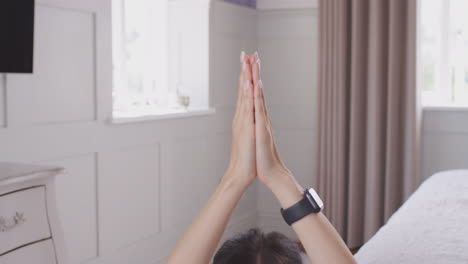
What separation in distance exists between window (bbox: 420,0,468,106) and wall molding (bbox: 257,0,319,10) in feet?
2.52

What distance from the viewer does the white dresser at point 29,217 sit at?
2074 mm

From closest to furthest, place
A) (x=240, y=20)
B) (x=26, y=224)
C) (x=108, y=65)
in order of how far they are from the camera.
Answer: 1. (x=26, y=224)
2. (x=108, y=65)
3. (x=240, y=20)

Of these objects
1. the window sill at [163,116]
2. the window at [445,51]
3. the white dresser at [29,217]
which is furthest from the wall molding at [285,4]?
the white dresser at [29,217]

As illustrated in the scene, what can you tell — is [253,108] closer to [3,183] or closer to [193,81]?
[3,183]

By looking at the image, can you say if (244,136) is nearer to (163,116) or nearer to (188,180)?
(163,116)

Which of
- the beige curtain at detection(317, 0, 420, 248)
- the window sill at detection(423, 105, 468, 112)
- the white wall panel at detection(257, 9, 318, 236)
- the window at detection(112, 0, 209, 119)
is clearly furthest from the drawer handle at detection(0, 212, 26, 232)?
the window sill at detection(423, 105, 468, 112)

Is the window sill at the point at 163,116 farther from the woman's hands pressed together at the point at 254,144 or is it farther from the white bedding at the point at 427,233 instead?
the woman's hands pressed together at the point at 254,144

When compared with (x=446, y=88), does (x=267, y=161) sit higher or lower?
lower

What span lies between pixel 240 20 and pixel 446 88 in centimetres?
149

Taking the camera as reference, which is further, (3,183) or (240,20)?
(240,20)

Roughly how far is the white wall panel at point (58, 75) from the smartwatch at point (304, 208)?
1.91 m

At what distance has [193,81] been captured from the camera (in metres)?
4.27

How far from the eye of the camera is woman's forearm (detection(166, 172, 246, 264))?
108 cm

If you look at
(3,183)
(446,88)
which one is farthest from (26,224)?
(446,88)
